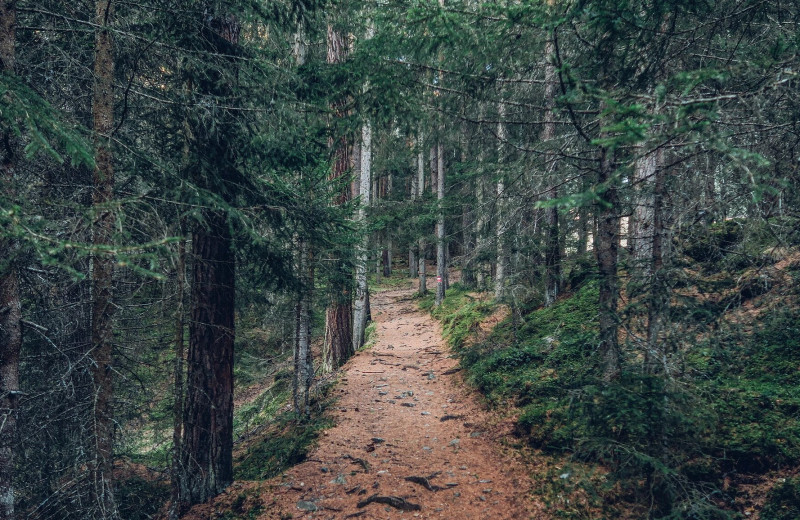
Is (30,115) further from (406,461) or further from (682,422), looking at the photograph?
(406,461)

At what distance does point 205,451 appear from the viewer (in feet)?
20.0

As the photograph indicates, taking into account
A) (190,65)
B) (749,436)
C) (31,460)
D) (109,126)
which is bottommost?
(31,460)

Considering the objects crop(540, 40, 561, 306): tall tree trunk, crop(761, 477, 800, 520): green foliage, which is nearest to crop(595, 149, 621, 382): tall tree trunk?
crop(761, 477, 800, 520): green foliage

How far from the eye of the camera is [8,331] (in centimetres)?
418

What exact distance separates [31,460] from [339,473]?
184 inches

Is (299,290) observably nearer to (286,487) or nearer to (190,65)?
(286,487)

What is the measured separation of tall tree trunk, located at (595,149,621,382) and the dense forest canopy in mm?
33

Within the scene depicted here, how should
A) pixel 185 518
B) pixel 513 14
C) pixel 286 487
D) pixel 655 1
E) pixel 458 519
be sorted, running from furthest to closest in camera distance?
pixel 286 487 < pixel 185 518 < pixel 458 519 < pixel 513 14 < pixel 655 1

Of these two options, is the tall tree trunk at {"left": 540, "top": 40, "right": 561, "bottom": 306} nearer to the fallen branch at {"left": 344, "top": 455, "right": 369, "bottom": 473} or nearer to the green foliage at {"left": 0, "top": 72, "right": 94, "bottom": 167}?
the fallen branch at {"left": 344, "top": 455, "right": 369, "bottom": 473}

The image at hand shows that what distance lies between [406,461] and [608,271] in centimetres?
433

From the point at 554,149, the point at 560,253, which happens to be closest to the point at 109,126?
the point at 554,149

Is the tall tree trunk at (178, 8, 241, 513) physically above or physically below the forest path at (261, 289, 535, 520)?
above

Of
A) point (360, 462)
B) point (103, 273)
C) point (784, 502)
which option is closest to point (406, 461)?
point (360, 462)

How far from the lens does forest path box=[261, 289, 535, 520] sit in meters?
5.35
